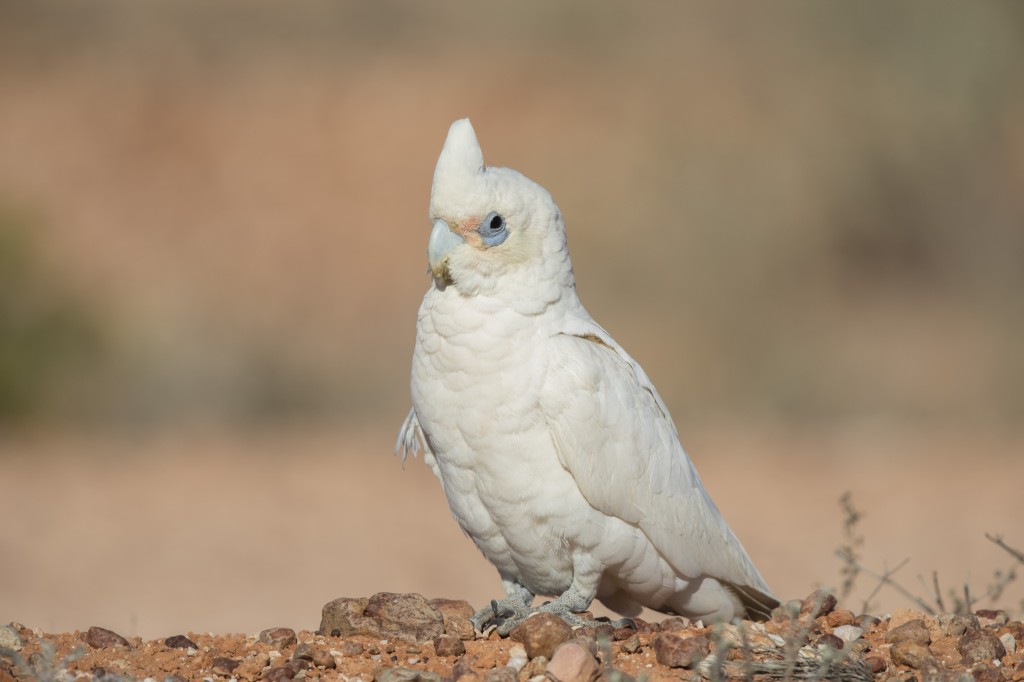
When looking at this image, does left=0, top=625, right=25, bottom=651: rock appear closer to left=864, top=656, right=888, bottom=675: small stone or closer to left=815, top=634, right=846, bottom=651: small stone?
left=815, top=634, right=846, bottom=651: small stone

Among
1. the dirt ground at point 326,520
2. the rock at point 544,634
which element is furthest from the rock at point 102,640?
the dirt ground at point 326,520

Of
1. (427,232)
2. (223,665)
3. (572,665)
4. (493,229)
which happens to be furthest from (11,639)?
(427,232)

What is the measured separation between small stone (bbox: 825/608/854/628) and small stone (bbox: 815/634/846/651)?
1.28ft

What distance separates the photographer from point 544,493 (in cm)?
611

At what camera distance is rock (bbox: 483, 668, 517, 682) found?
16.7 feet

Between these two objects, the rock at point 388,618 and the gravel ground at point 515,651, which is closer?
the gravel ground at point 515,651

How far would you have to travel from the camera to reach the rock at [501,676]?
510 centimetres

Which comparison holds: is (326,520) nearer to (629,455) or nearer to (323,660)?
(629,455)

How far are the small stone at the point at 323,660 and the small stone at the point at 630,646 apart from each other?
47.0 inches

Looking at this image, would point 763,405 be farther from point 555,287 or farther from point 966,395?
point 555,287

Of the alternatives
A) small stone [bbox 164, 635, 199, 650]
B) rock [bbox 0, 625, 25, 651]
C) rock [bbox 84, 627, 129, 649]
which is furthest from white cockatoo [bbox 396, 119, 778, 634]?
rock [bbox 0, 625, 25, 651]

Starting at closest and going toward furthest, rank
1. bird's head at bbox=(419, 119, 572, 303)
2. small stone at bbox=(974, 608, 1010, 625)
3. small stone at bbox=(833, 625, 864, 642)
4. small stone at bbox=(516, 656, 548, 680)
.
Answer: small stone at bbox=(516, 656, 548, 680) < small stone at bbox=(833, 625, 864, 642) < bird's head at bbox=(419, 119, 572, 303) < small stone at bbox=(974, 608, 1010, 625)

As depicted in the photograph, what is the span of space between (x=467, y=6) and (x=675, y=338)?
9.72m

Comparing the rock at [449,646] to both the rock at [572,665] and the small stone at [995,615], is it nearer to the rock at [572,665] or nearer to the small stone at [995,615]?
the rock at [572,665]
